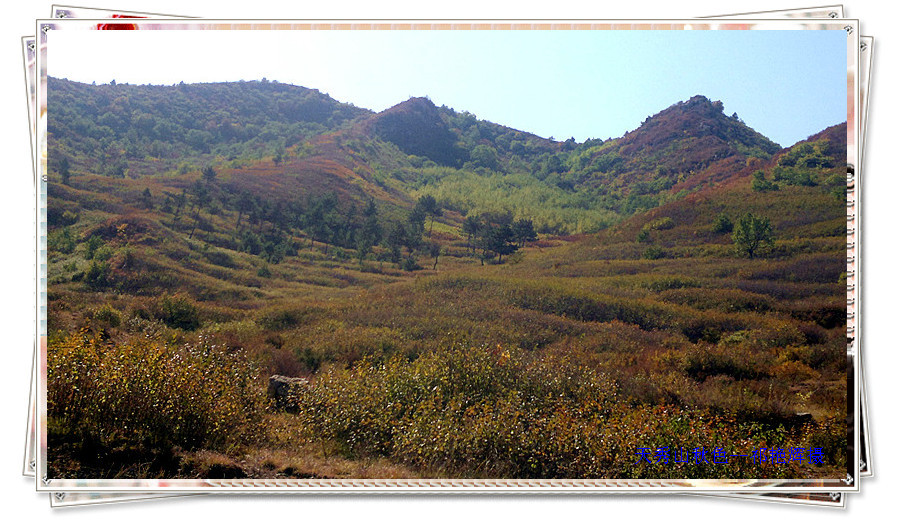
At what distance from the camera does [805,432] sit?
20.5ft

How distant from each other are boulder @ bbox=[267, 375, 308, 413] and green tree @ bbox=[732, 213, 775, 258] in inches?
251

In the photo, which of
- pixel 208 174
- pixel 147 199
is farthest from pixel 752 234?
pixel 147 199

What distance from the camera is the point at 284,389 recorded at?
739 cm

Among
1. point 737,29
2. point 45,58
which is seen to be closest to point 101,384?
point 45,58

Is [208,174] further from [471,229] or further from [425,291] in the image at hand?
[471,229]

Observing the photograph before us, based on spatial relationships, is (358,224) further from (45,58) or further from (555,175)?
(45,58)

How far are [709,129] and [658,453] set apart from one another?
15.6 feet

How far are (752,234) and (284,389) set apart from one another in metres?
6.87

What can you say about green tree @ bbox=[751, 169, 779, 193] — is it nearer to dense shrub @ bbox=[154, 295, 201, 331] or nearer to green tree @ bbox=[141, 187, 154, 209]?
dense shrub @ bbox=[154, 295, 201, 331]

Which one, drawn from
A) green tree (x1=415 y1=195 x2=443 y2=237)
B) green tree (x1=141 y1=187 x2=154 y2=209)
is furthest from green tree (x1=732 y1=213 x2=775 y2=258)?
green tree (x1=141 y1=187 x2=154 y2=209)

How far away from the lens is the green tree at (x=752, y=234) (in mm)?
7500

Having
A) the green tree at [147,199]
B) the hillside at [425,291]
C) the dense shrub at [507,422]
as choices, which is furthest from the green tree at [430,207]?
the green tree at [147,199]

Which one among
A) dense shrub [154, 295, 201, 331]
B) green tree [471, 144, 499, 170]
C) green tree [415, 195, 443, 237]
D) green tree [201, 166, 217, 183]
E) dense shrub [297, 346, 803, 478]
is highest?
green tree [471, 144, 499, 170]

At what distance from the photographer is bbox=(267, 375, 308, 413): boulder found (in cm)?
723
